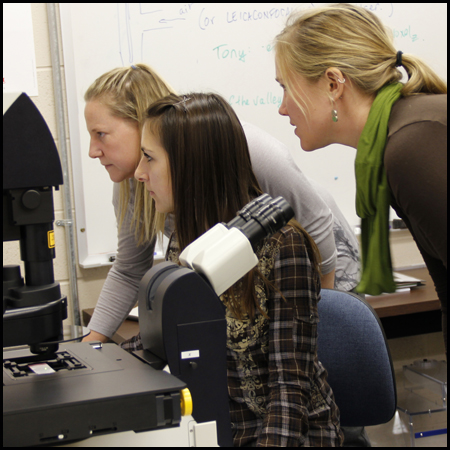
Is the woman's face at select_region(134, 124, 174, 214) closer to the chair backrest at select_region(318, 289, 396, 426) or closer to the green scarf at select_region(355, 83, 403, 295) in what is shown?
the green scarf at select_region(355, 83, 403, 295)

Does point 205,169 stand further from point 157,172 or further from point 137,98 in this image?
point 137,98

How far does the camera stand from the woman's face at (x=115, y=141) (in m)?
1.32

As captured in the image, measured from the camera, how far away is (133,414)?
1.90 ft

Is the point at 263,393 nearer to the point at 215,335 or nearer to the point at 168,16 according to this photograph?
the point at 215,335

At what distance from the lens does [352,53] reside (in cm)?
103

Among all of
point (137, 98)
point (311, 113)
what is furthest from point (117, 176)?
point (311, 113)

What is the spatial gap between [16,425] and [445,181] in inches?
25.0

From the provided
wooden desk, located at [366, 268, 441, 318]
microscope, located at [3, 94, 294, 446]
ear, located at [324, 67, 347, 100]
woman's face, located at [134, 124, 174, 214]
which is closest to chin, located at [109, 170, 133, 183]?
woman's face, located at [134, 124, 174, 214]

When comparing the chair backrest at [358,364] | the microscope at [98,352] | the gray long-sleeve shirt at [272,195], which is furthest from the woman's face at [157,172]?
the chair backrest at [358,364]

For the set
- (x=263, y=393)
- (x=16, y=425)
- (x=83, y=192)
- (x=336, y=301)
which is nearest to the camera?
(x=16, y=425)

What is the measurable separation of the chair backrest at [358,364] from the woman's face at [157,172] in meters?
0.49

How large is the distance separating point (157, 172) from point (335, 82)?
1.28ft

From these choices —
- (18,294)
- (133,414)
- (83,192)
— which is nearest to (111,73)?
(83,192)

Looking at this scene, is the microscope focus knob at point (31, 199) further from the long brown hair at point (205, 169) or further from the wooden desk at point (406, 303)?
the wooden desk at point (406, 303)
